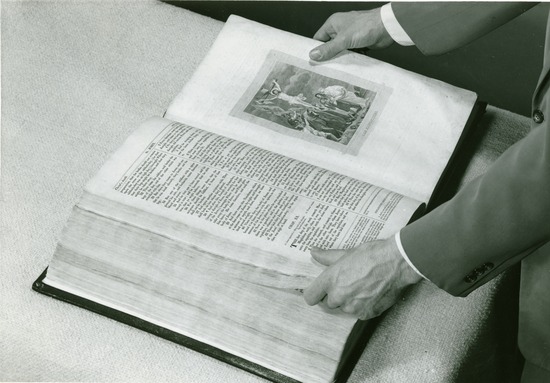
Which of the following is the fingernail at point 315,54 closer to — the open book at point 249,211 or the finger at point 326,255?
the open book at point 249,211

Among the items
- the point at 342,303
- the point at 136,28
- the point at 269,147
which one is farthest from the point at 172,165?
the point at 136,28

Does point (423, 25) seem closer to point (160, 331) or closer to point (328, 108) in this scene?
point (328, 108)

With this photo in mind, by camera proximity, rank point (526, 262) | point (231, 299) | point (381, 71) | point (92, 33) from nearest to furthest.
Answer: point (231, 299)
point (526, 262)
point (381, 71)
point (92, 33)

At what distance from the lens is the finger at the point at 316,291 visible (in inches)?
28.4

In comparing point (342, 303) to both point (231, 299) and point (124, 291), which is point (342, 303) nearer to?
point (231, 299)

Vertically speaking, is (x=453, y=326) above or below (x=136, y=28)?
below

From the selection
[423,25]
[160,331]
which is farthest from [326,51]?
[160,331]

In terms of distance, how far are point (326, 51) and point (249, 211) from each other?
302 mm

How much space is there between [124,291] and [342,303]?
0.70 ft

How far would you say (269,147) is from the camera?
890 millimetres

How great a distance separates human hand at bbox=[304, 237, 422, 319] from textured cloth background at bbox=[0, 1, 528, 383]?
0.04 meters

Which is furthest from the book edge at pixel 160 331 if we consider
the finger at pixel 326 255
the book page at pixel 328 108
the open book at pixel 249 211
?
the book page at pixel 328 108

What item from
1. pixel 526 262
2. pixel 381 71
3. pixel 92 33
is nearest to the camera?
pixel 526 262

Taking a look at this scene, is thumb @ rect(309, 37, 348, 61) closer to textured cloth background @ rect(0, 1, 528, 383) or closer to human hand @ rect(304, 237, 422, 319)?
textured cloth background @ rect(0, 1, 528, 383)
